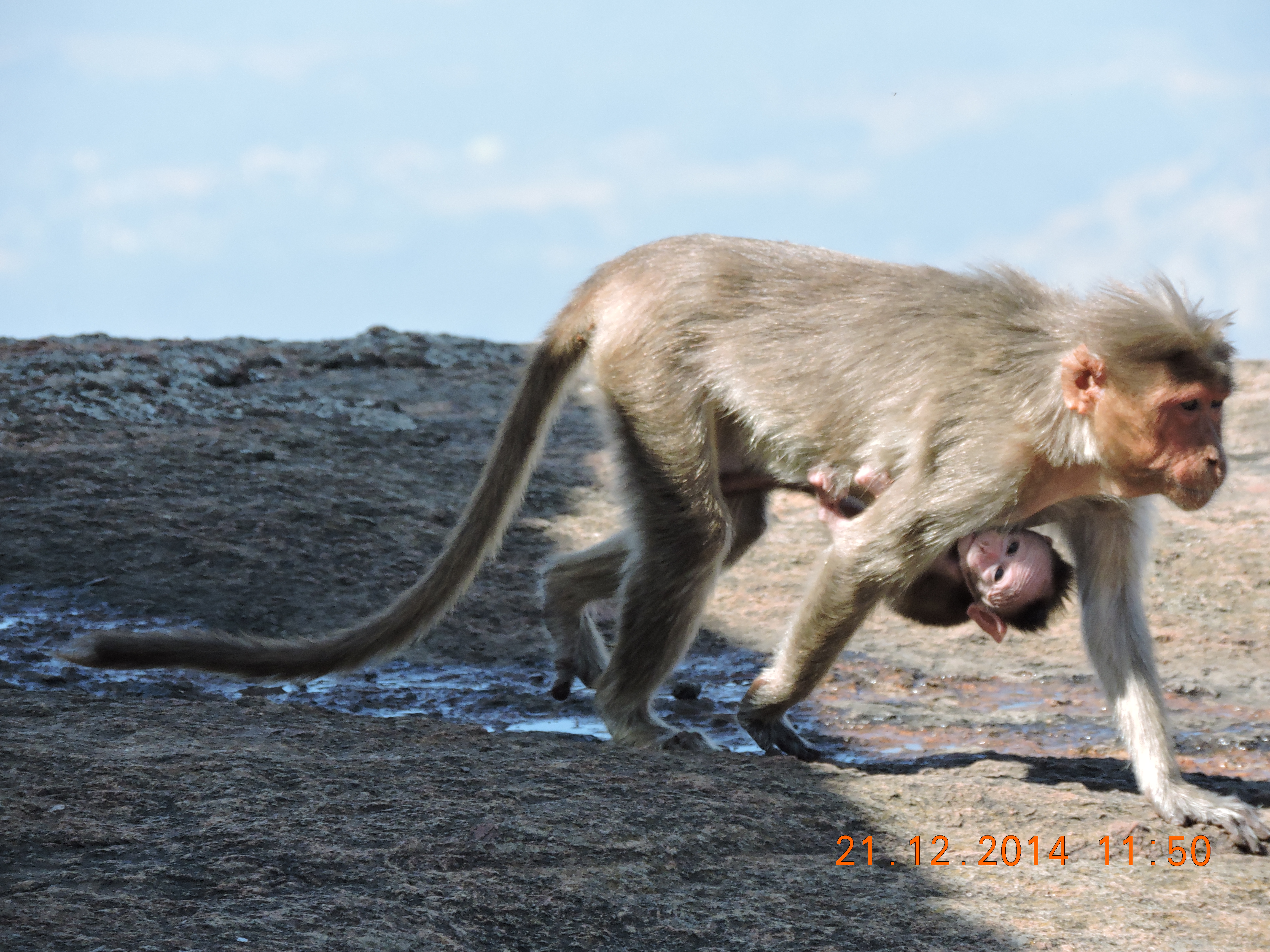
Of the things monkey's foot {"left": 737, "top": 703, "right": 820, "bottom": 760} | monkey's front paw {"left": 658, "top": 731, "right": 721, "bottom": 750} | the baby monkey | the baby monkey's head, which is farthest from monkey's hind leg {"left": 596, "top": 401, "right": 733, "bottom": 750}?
the baby monkey's head

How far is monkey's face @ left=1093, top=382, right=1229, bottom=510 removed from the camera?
13.4 ft

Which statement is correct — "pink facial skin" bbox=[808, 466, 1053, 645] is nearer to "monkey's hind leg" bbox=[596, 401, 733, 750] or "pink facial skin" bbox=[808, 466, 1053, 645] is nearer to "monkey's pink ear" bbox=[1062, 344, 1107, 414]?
"monkey's hind leg" bbox=[596, 401, 733, 750]

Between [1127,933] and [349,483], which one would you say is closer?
[1127,933]

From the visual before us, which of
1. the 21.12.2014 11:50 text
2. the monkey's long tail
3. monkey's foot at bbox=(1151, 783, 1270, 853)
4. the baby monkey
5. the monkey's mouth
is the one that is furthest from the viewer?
the baby monkey

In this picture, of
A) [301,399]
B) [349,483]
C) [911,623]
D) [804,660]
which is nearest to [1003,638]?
[911,623]

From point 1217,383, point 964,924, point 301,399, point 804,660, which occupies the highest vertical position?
point 1217,383

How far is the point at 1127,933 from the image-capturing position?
3125 millimetres

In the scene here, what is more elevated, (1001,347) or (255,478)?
(1001,347)

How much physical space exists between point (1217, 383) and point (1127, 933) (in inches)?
69.8

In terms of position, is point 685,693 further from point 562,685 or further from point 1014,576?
point 1014,576

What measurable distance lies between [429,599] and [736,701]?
1.42 m

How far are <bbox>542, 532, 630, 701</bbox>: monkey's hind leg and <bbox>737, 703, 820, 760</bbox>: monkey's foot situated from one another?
83cm

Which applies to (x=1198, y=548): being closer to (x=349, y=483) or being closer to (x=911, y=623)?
(x=911, y=623)

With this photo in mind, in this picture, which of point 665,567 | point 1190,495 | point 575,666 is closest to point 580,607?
point 575,666
